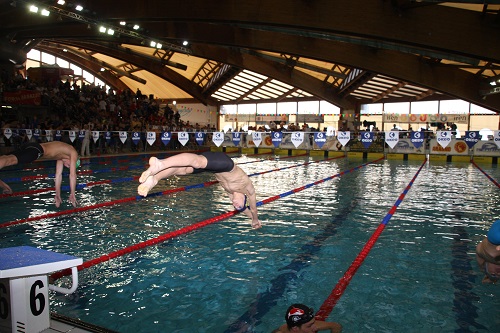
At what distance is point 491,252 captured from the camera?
9.05 ft

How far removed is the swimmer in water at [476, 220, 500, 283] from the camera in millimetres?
2696

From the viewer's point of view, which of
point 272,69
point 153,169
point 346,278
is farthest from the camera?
point 272,69

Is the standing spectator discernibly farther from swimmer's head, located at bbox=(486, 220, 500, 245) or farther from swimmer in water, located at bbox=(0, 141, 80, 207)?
swimmer's head, located at bbox=(486, 220, 500, 245)

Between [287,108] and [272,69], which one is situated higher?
[272,69]

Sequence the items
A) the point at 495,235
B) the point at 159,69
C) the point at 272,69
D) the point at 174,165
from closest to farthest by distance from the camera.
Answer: the point at 495,235 < the point at 174,165 < the point at 272,69 < the point at 159,69

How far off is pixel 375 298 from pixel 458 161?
1937 centimetres

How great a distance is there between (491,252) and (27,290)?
3171 millimetres

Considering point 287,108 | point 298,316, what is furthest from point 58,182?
point 287,108

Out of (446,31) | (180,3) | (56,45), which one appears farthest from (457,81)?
(56,45)

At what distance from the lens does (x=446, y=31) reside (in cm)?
1280

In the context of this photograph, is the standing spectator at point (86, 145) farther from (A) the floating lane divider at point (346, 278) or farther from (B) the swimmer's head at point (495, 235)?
(B) the swimmer's head at point (495, 235)

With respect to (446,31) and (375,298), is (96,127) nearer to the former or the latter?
(446,31)

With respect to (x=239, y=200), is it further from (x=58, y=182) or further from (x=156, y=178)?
(x=58, y=182)

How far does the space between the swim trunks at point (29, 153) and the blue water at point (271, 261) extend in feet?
3.25
